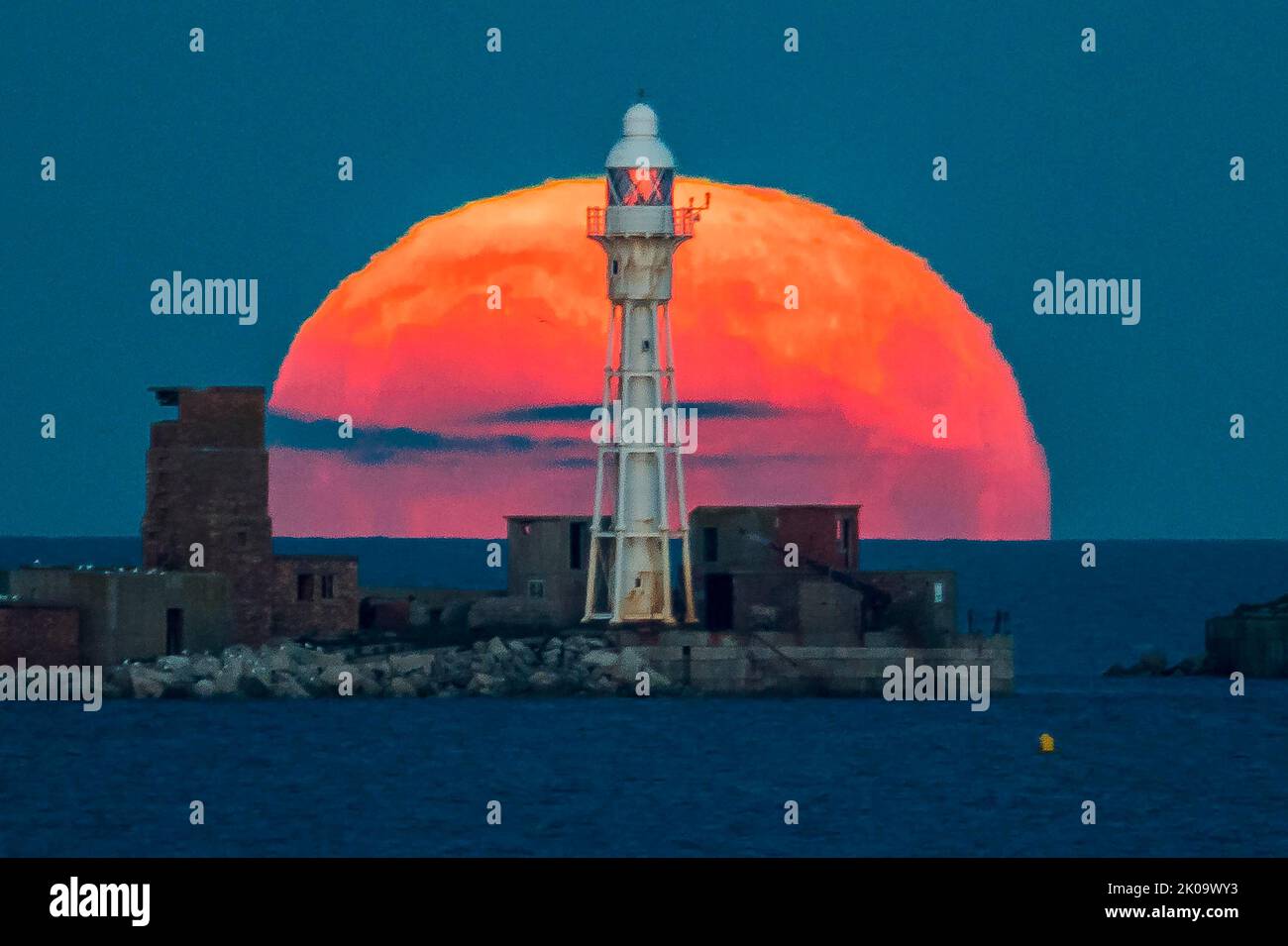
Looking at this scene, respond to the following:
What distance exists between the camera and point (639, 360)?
75.8 metres

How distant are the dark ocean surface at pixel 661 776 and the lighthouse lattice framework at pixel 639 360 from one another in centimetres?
348

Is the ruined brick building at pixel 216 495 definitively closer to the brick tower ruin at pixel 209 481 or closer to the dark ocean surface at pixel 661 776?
the brick tower ruin at pixel 209 481

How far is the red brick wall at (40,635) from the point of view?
72312 mm

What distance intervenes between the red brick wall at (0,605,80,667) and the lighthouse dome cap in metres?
17.4

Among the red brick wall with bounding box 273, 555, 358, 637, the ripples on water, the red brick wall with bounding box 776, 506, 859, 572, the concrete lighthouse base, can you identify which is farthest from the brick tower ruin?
the red brick wall with bounding box 776, 506, 859, 572

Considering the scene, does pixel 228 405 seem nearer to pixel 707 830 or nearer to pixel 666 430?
pixel 666 430

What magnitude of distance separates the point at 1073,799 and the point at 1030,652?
41863 millimetres

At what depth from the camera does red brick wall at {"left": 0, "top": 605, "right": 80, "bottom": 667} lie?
72.3 metres

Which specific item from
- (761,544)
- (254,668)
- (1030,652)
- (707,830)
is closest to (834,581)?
(761,544)

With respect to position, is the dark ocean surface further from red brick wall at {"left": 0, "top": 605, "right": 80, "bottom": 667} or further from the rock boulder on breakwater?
red brick wall at {"left": 0, "top": 605, "right": 80, "bottom": 667}

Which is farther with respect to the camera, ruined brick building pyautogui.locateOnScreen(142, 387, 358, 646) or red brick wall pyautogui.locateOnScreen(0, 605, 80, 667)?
ruined brick building pyautogui.locateOnScreen(142, 387, 358, 646)

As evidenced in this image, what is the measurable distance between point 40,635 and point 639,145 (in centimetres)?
1896

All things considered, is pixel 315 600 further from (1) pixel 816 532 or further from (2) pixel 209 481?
(1) pixel 816 532

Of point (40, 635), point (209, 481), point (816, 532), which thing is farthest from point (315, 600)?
point (816, 532)
